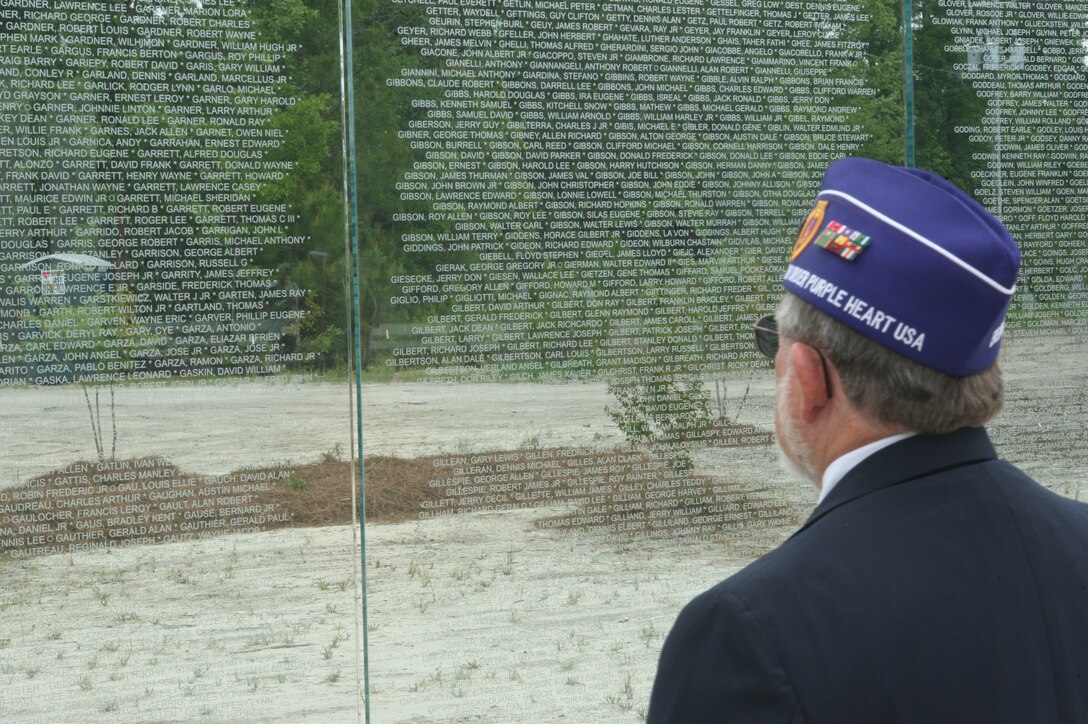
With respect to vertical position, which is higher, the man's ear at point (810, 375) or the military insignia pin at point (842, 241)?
the military insignia pin at point (842, 241)

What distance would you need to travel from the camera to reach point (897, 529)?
145cm

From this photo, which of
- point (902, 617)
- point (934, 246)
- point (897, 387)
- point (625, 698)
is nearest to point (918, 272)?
point (934, 246)

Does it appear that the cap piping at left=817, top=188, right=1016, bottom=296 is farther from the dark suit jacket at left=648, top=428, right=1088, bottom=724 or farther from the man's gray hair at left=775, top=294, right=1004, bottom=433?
the dark suit jacket at left=648, top=428, right=1088, bottom=724

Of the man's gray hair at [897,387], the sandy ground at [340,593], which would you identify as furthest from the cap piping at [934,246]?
the sandy ground at [340,593]

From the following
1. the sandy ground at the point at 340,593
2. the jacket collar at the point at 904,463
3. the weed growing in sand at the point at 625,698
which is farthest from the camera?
the weed growing in sand at the point at 625,698

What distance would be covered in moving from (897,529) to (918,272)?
1.11ft

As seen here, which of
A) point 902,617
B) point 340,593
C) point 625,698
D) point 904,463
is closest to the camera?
point 902,617

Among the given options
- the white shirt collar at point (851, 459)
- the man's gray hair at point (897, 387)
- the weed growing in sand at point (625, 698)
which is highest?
the man's gray hair at point (897, 387)

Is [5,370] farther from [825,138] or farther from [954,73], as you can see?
[954,73]

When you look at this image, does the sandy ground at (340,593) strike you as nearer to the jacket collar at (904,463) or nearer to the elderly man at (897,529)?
the elderly man at (897,529)

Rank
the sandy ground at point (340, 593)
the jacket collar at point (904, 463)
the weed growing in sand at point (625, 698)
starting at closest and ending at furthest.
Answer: the jacket collar at point (904, 463) → the sandy ground at point (340, 593) → the weed growing in sand at point (625, 698)

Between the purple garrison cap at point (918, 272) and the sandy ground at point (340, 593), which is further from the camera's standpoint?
the sandy ground at point (340, 593)

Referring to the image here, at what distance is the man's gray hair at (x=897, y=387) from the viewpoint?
1.57 meters

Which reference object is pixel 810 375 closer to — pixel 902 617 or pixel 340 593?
pixel 902 617
